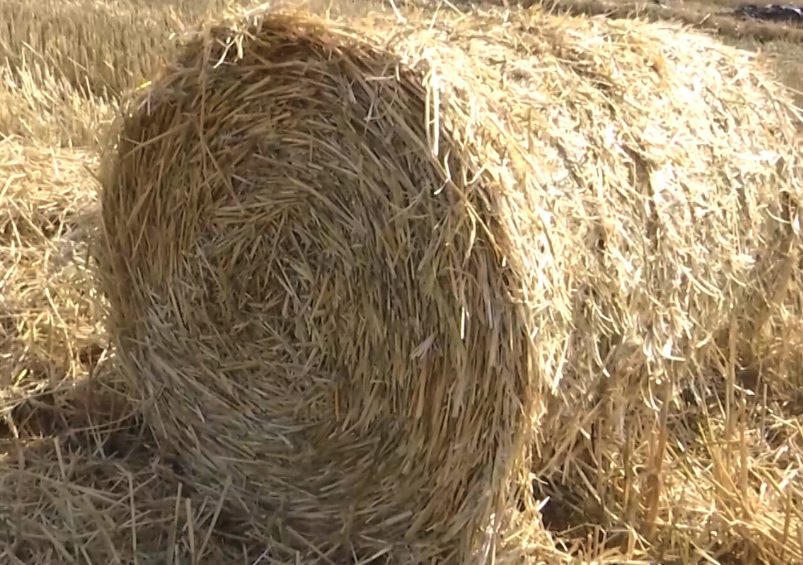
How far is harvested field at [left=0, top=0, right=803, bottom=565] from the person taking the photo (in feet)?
5.92

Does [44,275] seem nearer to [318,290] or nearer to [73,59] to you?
[318,290]

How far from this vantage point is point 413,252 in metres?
1.86

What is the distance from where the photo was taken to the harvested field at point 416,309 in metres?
1.80

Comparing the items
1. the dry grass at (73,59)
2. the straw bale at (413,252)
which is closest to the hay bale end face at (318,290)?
the straw bale at (413,252)

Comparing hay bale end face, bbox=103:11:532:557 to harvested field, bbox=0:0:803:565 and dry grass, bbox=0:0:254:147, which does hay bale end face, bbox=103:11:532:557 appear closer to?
harvested field, bbox=0:0:803:565

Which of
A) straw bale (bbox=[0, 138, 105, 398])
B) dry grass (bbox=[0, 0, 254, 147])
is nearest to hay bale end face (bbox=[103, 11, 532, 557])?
straw bale (bbox=[0, 138, 105, 398])

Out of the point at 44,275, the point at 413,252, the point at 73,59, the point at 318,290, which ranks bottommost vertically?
the point at 73,59

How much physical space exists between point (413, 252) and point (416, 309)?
12 cm

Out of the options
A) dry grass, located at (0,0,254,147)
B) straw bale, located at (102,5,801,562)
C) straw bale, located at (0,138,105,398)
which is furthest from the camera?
dry grass, located at (0,0,254,147)

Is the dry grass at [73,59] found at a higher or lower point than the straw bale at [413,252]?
lower

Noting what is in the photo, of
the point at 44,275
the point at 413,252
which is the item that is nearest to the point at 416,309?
the point at 413,252

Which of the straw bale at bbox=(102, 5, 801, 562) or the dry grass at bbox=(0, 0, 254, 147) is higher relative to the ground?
the straw bale at bbox=(102, 5, 801, 562)

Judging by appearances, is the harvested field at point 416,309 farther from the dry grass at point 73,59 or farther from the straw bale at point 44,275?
the dry grass at point 73,59

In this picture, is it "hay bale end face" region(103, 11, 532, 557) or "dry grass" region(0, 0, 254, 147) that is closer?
"hay bale end face" region(103, 11, 532, 557)
